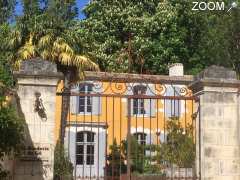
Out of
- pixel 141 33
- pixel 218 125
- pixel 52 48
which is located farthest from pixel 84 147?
pixel 218 125

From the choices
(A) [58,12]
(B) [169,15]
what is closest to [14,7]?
(A) [58,12]

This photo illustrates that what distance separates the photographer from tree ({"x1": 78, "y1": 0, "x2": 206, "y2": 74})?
105 ft

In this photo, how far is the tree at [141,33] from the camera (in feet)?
105

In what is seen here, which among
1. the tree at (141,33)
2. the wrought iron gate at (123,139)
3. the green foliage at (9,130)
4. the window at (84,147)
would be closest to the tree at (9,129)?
the green foliage at (9,130)

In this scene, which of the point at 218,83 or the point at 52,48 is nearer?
the point at 218,83

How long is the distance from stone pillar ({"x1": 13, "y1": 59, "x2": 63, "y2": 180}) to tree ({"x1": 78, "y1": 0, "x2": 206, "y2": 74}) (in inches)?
815

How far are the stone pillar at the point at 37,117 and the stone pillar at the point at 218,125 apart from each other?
9.63 feet

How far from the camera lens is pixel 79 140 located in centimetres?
2555

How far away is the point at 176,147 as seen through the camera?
67.8 ft

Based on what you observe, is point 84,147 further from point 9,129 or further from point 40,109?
point 9,129

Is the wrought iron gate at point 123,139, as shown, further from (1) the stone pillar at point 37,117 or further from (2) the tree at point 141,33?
(1) the stone pillar at point 37,117

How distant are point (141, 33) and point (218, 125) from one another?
22.3m

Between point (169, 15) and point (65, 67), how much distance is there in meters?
14.1

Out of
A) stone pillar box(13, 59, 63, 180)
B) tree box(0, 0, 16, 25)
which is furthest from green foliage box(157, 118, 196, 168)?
tree box(0, 0, 16, 25)
